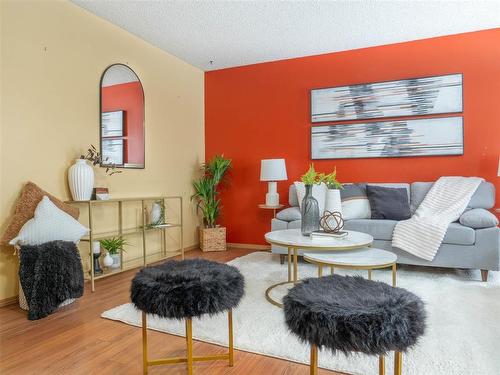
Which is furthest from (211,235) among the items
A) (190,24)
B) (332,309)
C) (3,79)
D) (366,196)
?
(332,309)

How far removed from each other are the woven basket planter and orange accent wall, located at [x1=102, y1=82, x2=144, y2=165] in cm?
130

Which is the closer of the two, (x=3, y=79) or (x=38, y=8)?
(x=3, y=79)

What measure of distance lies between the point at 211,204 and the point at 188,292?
11.4 ft

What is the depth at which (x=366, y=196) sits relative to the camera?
13.0 ft

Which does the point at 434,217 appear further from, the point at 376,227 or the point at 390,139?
the point at 390,139

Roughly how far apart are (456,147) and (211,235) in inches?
122

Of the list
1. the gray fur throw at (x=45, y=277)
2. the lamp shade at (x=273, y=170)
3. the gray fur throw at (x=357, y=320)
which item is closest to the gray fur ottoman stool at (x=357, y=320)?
the gray fur throw at (x=357, y=320)

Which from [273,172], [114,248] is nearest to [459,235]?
[273,172]

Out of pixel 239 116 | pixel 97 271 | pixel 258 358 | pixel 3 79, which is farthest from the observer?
pixel 239 116

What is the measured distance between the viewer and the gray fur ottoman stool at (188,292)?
1.44m

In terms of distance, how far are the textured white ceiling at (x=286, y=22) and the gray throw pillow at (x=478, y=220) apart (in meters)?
1.94

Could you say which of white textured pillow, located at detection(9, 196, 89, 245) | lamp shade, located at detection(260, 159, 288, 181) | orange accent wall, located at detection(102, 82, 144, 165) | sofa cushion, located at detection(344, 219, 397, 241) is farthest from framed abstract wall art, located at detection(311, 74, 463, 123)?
white textured pillow, located at detection(9, 196, 89, 245)

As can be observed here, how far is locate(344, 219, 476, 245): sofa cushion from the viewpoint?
318 cm

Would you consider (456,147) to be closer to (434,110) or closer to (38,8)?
(434,110)
